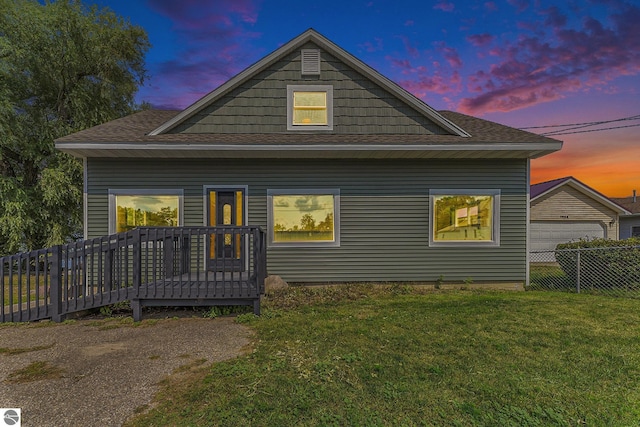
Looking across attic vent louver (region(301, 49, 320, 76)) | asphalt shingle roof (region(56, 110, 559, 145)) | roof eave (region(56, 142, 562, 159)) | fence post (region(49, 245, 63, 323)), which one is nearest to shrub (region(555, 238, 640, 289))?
roof eave (region(56, 142, 562, 159))

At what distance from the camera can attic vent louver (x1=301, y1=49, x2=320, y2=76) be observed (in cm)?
782

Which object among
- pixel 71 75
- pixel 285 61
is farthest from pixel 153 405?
pixel 71 75

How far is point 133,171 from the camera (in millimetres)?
7270

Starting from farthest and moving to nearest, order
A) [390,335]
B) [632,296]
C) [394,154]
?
[394,154] → [632,296] → [390,335]

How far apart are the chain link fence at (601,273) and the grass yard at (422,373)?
7.84 feet

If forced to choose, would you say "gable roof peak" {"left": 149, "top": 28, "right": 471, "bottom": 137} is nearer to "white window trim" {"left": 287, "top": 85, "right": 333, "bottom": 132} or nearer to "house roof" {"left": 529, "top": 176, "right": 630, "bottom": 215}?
"white window trim" {"left": 287, "top": 85, "right": 333, "bottom": 132}

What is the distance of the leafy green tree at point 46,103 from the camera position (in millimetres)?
10359

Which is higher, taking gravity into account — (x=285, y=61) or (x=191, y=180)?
(x=285, y=61)

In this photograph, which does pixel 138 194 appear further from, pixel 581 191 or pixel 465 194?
pixel 581 191

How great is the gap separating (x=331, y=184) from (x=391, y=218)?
1.86 meters

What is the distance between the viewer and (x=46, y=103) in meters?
11.9

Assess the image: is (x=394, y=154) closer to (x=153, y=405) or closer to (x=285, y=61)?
(x=285, y=61)

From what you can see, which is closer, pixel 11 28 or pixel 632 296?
pixel 632 296

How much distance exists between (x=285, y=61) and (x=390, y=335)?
23.9 ft
